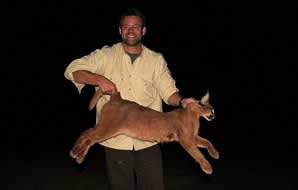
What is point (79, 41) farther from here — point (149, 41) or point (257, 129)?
point (257, 129)

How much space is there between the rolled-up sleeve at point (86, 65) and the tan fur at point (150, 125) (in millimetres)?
507

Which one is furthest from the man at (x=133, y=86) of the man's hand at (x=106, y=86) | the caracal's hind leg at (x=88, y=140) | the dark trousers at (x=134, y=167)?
the caracal's hind leg at (x=88, y=140)

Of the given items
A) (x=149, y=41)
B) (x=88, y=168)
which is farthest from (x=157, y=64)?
(x=149, y=41)

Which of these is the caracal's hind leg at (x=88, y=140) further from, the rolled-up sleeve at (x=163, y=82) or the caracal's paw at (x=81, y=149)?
the rolled-up sleeve at (x=163, y=82)

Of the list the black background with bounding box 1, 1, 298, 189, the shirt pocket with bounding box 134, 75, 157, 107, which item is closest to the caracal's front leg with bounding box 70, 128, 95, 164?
the shirt pocket with bounding box 134, 75, 157, 107

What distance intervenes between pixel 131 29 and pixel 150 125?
1027 mm

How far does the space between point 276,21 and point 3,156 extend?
1601 cm

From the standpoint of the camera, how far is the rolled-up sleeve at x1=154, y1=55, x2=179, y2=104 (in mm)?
A: 4723

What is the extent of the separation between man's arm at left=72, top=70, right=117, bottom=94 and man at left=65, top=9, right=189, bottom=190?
27 cm

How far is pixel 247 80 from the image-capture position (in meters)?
Result: 20.2

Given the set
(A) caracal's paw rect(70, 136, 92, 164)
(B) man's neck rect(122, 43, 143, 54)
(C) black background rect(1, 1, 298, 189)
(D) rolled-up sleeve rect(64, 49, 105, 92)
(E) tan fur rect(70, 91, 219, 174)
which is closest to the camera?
(A) caracal's paw rect(70, 136, 92, 164)

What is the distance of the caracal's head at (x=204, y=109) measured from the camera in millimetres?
3995

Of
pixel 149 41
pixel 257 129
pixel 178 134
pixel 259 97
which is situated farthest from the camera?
pixel 149 41

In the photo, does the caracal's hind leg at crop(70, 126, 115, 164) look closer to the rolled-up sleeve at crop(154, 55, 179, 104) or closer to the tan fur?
the tan fur
